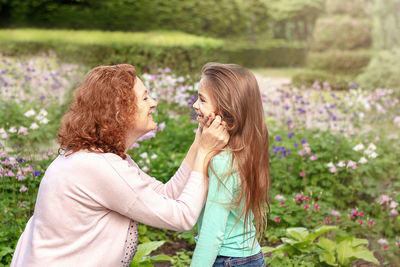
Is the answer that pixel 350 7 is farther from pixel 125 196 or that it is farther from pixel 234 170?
pixel 125 196

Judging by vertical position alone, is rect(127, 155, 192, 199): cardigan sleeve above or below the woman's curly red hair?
below

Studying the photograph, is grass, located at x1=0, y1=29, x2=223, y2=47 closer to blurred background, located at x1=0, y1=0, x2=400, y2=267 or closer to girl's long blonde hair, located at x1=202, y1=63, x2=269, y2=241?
blurred background, located at x1=0, y1=0, x2=400, y2=267

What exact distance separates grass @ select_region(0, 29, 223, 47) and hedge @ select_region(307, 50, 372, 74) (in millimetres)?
3513

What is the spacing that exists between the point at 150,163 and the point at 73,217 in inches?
84.0

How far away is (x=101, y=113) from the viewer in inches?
74.5

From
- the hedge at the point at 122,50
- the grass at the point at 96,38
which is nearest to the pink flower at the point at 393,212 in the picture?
the hedge at the point at 122,50

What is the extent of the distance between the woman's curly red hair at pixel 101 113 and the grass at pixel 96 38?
895 cm

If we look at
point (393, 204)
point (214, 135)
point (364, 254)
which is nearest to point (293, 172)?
point (393, 204)

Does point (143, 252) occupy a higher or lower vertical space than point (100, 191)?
lower

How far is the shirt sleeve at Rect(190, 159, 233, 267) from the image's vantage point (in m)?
1.84

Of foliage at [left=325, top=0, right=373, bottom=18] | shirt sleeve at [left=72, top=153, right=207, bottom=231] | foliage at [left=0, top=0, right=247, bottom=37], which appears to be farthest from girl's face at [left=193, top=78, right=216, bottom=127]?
foliage at [left=325, top=0, right=373, bottom=18]

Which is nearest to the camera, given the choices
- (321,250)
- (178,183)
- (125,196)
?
(125,196)

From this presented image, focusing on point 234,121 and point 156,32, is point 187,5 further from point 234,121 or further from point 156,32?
point 234,121

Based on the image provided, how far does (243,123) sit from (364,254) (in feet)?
4.69
